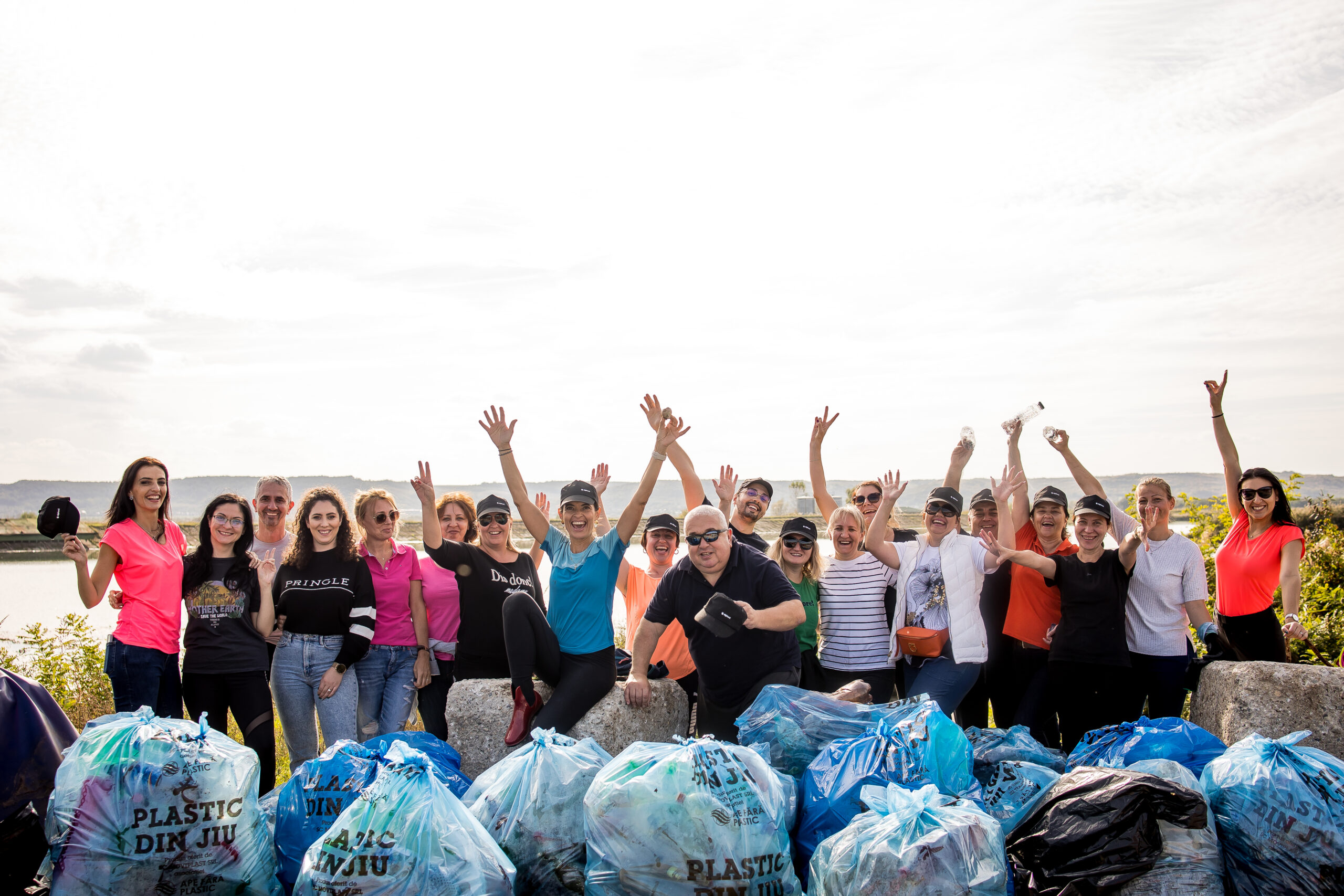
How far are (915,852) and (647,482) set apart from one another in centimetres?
229

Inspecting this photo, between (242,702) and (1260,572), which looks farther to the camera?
(1260,572)

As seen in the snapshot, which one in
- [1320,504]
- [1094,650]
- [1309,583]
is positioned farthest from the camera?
[1320,504]

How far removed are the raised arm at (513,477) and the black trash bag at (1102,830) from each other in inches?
105

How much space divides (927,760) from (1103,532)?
7.25 ft

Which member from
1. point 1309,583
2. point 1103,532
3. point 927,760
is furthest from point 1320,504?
point 927,760

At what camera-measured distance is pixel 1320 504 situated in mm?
8320

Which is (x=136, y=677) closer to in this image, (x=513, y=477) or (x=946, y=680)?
(x=513, y=477)

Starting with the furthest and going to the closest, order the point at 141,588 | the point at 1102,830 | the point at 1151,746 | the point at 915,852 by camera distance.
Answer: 1. the point at 141,588
2. the point at 1151,746
3. the point at 1102,830
4. the point at 915,852

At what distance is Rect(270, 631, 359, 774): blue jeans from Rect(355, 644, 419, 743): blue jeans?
0.71 ft

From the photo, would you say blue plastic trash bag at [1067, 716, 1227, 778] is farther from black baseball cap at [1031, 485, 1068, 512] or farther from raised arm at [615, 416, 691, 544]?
raised arm at [615, 416, 691, 544]

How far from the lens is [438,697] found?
16.7 feet

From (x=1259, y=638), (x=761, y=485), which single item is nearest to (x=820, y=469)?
(x=761, y=485)

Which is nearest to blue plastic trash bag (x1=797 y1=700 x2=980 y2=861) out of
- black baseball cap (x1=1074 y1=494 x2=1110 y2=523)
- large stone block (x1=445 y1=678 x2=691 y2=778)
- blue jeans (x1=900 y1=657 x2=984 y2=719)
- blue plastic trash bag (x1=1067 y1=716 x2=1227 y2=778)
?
blue plastic trash bag (x1=1067 y1=716 x2=1227 y2=778)

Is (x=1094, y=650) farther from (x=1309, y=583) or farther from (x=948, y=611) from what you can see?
(x=1309, y=583)
